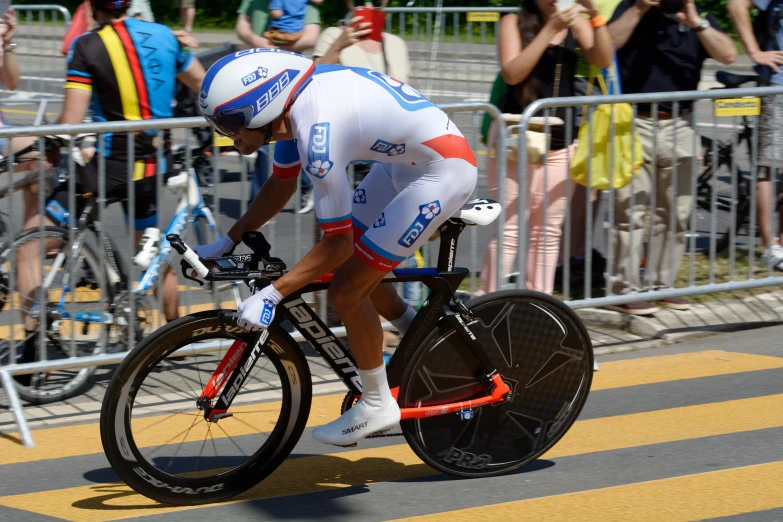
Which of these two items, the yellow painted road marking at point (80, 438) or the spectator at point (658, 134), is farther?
the spectator at point (658, 134)

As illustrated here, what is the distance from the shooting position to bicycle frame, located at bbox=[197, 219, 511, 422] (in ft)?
15.0

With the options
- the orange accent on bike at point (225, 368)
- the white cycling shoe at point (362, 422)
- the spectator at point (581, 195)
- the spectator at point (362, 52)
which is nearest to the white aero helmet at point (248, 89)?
the orange accent on bike at point (225, 368)

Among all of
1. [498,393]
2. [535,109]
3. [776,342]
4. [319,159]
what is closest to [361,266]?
[319,159]

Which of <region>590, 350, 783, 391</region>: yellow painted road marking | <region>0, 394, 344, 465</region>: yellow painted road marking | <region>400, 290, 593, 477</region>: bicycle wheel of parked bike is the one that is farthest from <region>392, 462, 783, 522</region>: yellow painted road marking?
<region>590, 350, 783, 391</region>: yellow painted road marking

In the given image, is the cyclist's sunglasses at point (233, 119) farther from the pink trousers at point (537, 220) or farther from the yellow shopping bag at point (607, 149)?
the yellow shopping bag at point (607, 149)

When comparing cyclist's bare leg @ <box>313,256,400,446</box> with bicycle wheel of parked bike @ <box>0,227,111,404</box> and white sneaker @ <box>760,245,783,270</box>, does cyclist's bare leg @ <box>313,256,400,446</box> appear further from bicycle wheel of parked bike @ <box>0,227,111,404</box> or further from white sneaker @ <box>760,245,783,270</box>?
white sneaker @ <box>760,245,783,270</box>

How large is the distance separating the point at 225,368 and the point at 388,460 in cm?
100

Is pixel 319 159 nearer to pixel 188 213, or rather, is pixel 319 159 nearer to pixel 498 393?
pixel 498 393

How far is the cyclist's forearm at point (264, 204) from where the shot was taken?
15.5 feet

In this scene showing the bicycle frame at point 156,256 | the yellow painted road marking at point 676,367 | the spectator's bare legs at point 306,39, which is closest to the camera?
the bicycle frame at point 156,256

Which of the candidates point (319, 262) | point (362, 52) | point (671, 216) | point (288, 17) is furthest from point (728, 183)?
point (319, 262)

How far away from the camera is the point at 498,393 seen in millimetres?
4945

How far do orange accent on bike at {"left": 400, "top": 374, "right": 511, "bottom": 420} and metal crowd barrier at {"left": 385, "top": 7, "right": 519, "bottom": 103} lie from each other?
8.79m

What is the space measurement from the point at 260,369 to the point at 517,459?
1126 mm
